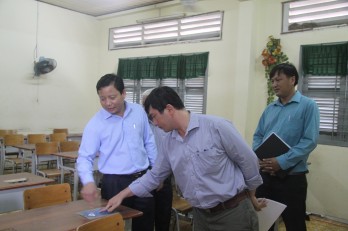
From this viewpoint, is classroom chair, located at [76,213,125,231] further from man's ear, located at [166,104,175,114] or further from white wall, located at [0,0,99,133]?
white wall, located at [0,0,99,133]

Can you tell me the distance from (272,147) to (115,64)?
5925mm

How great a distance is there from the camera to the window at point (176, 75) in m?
6.23

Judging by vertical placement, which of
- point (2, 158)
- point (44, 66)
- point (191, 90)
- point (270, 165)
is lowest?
point (2, 158)

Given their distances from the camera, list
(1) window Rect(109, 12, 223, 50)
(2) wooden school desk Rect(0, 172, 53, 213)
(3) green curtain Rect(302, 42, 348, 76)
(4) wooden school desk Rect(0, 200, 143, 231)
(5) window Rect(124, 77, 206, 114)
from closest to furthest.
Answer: (4) wooden school desk Rect(0, 200, 143, 231) < (2) wooden school desk Rect(0, 172, 53, 213) < (3) green curtain Rect(302, 42, 348, 76) < (1) window Rect(109, 12, 223, 50) < (5) window Rect(124, 77, 206, 114)

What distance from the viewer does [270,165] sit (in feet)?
Answer: 7.86

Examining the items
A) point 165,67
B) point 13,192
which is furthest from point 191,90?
point 13,192

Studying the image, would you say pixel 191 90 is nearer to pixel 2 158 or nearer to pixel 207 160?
pixel 2 158

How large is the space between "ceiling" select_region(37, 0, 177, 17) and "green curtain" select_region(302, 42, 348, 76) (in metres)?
3.26

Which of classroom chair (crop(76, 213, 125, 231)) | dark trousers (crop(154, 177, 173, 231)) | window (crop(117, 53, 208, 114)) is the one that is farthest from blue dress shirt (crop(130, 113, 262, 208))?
window (crop(117, 53, 208, 114))

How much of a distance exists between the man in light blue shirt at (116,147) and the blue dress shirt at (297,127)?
1.01 m

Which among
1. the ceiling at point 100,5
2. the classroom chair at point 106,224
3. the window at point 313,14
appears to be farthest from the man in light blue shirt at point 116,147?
the ceiling at point 100,5

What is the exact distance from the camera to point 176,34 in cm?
666

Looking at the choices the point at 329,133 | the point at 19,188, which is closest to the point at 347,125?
the point at 329,133

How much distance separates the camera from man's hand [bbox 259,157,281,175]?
93.1 inches
